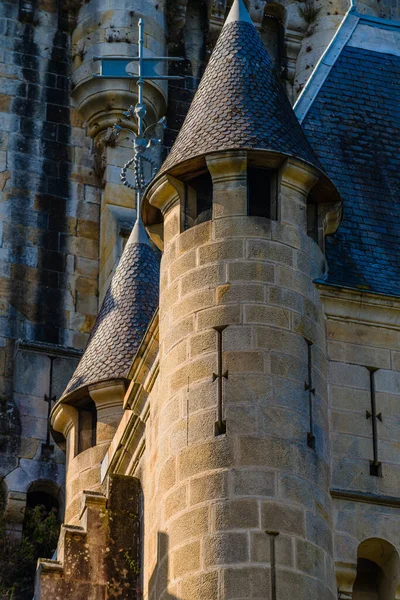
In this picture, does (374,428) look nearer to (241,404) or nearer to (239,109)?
(241,404)

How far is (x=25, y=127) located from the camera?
122 ft

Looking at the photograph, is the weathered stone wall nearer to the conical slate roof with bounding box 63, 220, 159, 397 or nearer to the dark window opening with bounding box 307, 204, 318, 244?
the dark window opening with bounding box 307, 204, 318, 244

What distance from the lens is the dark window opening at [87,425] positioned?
28.7m

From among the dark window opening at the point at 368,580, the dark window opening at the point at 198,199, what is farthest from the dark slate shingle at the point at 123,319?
the dark window opening at the point at 368,580

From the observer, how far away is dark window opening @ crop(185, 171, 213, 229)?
23188 millimetres

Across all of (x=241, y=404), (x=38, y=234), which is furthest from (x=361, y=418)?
(x=38, y=234)

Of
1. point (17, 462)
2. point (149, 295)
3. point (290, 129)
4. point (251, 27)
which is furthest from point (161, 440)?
point (17, 462)

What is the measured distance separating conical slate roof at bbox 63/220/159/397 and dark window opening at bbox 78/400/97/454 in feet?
1.06

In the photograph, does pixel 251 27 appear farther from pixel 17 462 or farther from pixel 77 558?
pixel 17 462

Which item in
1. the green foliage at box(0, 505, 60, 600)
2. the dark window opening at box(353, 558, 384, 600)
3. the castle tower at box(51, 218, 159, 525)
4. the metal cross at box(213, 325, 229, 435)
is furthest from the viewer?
the green foliage at box(0, 505, 60, 600)

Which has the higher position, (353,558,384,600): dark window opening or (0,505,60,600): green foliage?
(0,505,60,600): green foliage

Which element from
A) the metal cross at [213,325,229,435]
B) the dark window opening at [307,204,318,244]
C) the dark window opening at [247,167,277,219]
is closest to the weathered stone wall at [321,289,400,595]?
the dark window opening at [307,204,318,244]

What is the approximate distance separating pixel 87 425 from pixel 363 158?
17.3 feet

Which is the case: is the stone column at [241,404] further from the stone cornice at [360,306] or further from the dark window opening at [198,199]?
the stone cornice at [360,306]
